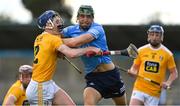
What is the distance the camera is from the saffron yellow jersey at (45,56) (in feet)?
43.2

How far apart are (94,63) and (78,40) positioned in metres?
0.79

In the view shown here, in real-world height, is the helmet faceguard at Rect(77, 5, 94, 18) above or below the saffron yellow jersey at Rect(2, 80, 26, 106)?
above

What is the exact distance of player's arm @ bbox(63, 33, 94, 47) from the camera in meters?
13.4

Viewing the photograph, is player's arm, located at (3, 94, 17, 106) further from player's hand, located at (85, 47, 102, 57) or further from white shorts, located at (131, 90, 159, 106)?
white shorts, located at (131, 90, 159, 106)

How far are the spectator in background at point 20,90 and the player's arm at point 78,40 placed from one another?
5.20 ft

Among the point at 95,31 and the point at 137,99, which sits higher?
the point at 95,31

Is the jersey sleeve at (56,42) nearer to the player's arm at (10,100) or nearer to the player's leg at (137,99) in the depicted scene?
the player's arm at (10,100)

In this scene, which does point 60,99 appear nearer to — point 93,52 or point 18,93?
point 93,52

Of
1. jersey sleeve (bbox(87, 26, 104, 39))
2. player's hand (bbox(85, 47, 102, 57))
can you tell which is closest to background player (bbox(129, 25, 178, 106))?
jersey sleeve (bbox(87, 26, 104, 39))

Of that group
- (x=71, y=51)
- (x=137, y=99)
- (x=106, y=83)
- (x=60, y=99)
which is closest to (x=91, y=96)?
(x=106, y=83)

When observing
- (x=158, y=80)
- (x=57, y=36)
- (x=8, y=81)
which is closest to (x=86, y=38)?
(x=57, y=36)

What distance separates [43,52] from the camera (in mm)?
13219

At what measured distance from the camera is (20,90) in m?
15.1

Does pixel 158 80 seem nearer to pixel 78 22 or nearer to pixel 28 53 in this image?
pixel 78 22
